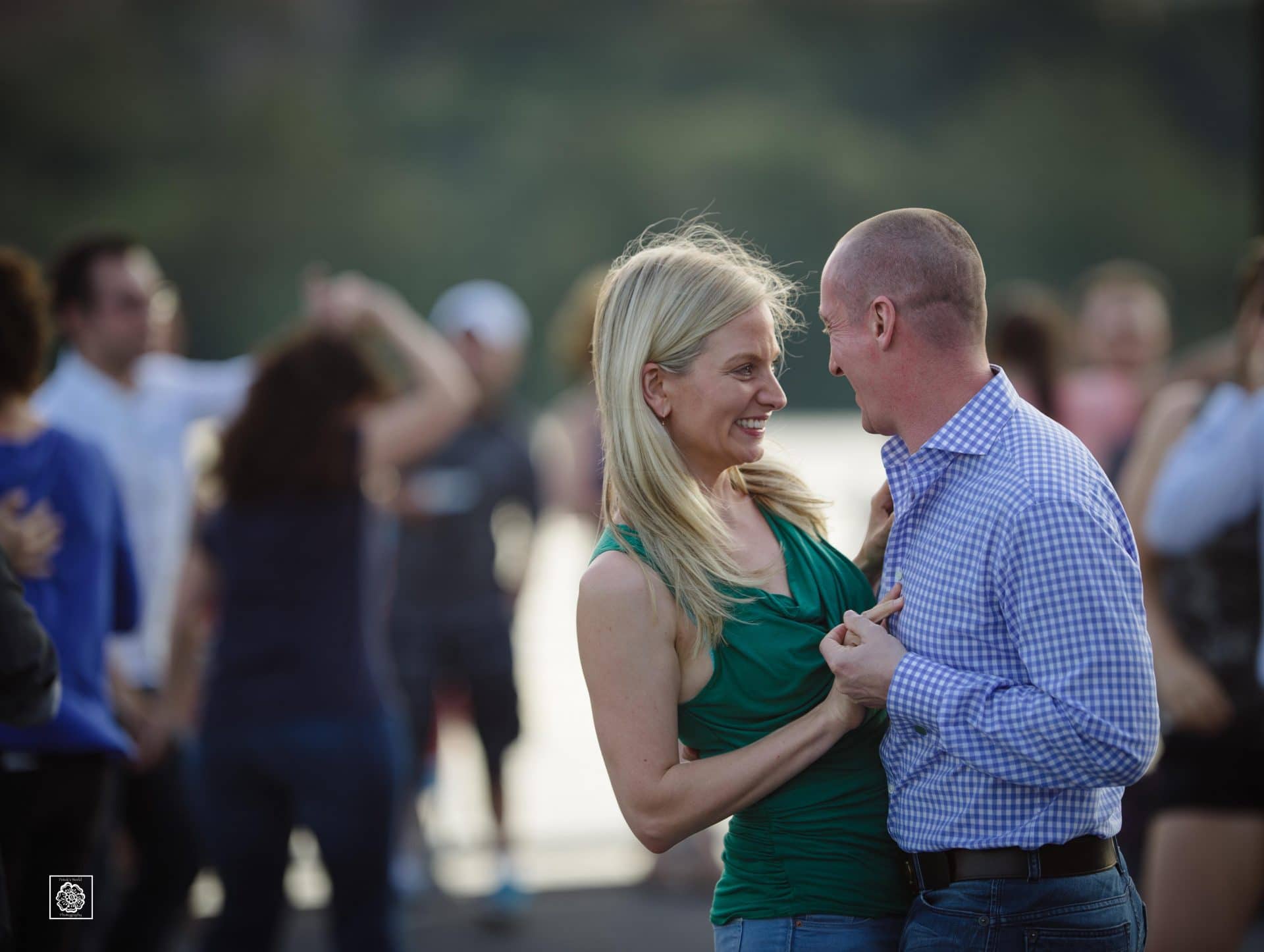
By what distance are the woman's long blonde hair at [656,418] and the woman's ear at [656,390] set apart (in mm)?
15

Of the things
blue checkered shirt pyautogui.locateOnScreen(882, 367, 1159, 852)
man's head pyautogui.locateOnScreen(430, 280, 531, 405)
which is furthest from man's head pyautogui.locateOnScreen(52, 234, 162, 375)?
blue checkered shirt pyautogui.locateOnScreen(882, 367, 1159, 852)

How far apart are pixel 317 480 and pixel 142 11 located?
2506cm

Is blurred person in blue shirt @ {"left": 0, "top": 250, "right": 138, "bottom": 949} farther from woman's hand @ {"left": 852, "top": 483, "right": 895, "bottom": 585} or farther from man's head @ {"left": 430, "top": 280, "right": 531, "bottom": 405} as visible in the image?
man's head @ {"left": 430, "top": 280, "right": 531, "bottom": 405}

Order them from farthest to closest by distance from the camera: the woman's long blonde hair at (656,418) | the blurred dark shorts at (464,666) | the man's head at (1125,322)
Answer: the man's head at (1125,322), the blurred dark shorts at (464,666), the woman's long blonde hair at (656,418)

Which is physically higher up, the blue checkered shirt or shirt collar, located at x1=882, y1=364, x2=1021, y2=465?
shirt collar, located at x1=882, y1=364, x2=1021, y2=465

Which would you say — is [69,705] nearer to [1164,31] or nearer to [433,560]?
[433,560]

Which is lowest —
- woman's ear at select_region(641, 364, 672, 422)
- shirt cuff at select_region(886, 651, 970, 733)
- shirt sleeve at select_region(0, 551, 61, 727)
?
shirt cuff at select_region(886, 651, 970, 733)

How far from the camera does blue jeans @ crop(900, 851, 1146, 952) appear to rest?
6.10 feet

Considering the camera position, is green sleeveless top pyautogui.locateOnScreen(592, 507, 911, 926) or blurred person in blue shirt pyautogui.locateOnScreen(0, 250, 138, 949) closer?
green sleeveless top pyautogui.locateOnScreen(592, 507, 911, 926)

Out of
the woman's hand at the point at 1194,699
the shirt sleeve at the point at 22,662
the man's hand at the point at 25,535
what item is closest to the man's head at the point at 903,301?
the shirt sleeve at the point at 22,662

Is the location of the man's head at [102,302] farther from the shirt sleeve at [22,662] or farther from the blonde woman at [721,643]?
the blonde woman at [721,643]

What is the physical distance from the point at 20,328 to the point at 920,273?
6.54 feet

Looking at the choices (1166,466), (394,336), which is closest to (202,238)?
(394,336)

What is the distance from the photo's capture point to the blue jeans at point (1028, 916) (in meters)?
1.86
